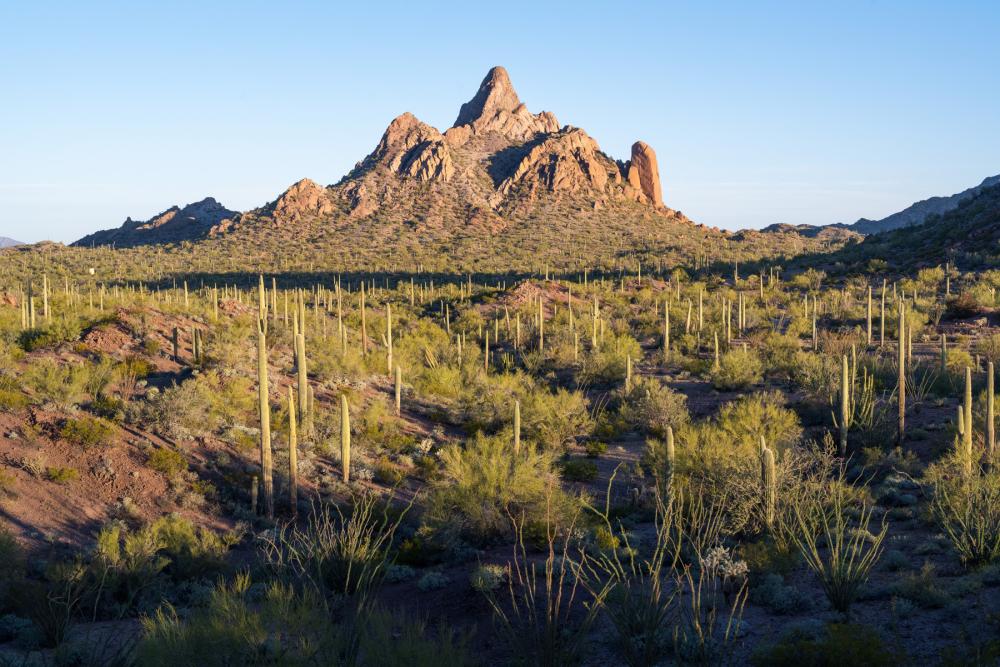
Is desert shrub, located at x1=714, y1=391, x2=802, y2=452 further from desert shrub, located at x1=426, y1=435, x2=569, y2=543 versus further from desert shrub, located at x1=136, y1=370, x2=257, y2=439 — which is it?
desert shrub, located at x1=136, y1=370, x2=257, y2=439

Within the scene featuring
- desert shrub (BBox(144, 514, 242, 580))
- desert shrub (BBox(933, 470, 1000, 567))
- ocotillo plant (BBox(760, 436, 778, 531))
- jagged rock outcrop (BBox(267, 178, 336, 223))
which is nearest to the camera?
desert shrub (BBox(933, 470, 1000, 567))

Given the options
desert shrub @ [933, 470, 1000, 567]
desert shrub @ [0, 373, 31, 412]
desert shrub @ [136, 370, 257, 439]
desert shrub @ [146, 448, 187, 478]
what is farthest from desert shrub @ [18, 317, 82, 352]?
desert shrub @ [933, 470, 1000, 567]

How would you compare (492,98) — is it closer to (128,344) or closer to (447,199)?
(447,199)

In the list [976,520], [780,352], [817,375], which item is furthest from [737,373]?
[976,520]

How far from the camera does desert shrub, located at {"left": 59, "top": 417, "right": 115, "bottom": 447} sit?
50.0 feet

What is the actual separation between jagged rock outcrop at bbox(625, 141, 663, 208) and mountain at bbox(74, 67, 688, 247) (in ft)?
0.42

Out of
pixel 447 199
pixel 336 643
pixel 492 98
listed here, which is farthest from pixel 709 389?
pixel 492 98

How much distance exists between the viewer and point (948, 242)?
49625 millimetres

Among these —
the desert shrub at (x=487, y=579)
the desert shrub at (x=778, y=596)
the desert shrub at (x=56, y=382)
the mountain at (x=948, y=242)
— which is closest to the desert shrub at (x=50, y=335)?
the desert shrub at (x=56, y=382)

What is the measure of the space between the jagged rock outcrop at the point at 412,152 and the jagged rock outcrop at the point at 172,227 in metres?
20.2

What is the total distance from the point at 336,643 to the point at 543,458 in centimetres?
904

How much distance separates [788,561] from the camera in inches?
391

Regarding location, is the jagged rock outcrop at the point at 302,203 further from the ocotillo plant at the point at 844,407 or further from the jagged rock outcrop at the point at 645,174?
the ocotillo plant at the point at 844,407

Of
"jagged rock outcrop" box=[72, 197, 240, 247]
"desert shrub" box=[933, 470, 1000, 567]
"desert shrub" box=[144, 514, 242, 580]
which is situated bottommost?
"desert shrub" box=[144, 514, 242, 580]
